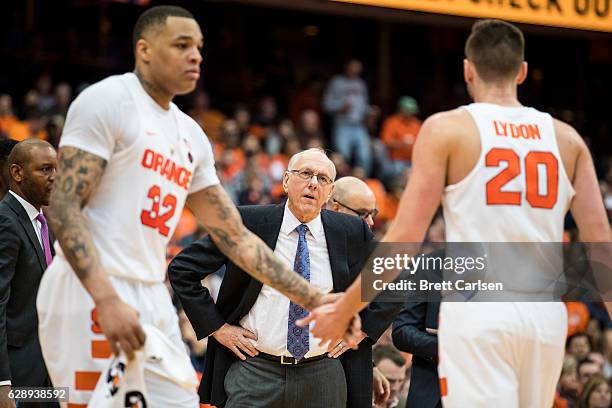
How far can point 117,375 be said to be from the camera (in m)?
5.05

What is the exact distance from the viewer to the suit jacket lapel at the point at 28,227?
6.93 m

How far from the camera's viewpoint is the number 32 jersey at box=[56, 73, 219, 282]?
17.0 feet

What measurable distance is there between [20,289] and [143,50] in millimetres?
2151

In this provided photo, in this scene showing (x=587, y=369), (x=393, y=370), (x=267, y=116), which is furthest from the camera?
(x=267, y=116)

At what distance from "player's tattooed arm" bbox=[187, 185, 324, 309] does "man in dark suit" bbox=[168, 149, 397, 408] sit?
1.29 metres

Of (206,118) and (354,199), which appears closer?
(354,199)

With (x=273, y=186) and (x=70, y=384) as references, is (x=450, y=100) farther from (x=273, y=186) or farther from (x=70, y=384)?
(x=70, y=384)

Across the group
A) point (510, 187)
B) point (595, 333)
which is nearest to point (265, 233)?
point (510, 187)

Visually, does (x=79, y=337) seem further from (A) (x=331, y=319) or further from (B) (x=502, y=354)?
(B) (x=502, y=354)

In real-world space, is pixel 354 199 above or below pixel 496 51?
below

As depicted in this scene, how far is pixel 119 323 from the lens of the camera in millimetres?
4895

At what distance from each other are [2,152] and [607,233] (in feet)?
14.5

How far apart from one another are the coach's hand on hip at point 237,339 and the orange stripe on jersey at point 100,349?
81.2 inches

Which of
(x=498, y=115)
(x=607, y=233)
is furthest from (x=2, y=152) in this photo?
(x=607, y=233)
